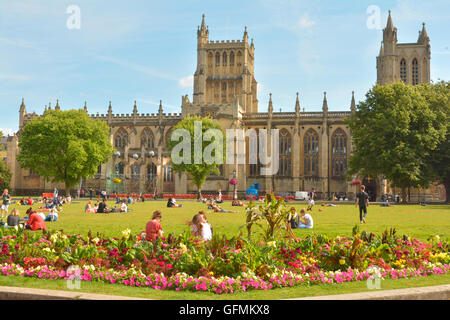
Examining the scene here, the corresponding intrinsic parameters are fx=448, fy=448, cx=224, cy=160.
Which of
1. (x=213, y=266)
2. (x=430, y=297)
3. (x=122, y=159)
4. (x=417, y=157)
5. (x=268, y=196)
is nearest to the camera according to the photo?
(x=430, y=297)

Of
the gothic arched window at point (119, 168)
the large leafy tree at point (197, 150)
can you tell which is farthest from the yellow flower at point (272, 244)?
the gothic arched window at point (119, 168)

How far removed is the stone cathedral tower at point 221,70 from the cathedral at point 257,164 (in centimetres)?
237

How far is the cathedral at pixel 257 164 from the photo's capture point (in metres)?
68.4

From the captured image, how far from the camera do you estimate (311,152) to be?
70312 mm

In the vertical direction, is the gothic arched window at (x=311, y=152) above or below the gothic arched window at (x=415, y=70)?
below

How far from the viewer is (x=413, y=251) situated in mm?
10945

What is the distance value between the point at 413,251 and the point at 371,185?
58.4m

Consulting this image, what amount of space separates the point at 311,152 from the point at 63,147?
121ft

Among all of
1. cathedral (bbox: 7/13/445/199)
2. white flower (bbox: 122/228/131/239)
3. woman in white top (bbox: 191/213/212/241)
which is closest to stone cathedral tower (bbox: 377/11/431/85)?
cathedral (bbox: 7/13/445/199)

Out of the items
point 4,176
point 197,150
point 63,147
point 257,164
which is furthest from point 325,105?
point 4,176

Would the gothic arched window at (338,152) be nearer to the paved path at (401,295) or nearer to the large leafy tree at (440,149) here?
the large leafy tree at (440,149)

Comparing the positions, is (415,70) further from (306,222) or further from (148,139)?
(306,222)

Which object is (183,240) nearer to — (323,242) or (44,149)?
(323,242)

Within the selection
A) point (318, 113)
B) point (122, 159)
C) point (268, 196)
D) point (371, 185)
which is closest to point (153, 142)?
point (122, 159)
